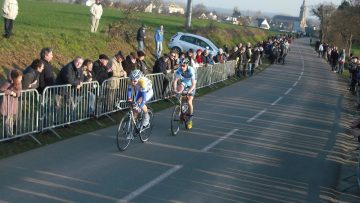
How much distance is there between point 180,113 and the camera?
561 inches

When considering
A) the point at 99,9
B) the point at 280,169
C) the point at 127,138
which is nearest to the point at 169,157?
the point at 127,138

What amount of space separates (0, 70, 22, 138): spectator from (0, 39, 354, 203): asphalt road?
0.76 m

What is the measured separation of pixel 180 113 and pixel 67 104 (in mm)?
2958

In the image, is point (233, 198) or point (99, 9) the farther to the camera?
point (99, 9)

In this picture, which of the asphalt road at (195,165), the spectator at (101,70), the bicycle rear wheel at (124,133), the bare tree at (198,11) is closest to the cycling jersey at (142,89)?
the bicycle rear wheel at (124,133)

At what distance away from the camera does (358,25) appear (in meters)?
53.7

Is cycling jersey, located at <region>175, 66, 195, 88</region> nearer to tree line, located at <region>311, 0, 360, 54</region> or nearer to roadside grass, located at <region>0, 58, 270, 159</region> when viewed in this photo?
roadside grass, located at <region>0, 58, 270, 159</region>

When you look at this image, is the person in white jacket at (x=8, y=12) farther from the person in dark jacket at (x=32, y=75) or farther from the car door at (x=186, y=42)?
the car door at (x=186, y=42)

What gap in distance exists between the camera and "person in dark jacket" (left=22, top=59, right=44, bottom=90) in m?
11.9

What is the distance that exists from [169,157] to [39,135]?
2961mm

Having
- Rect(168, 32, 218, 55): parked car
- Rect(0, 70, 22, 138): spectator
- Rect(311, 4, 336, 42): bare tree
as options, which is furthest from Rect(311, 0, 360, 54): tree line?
Rect(0, 70, 22, 138): spectator

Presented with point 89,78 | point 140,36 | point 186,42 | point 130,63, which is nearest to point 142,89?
point 89,78

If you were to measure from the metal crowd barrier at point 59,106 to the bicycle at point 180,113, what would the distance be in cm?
148

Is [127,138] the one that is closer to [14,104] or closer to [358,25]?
[14,104]
